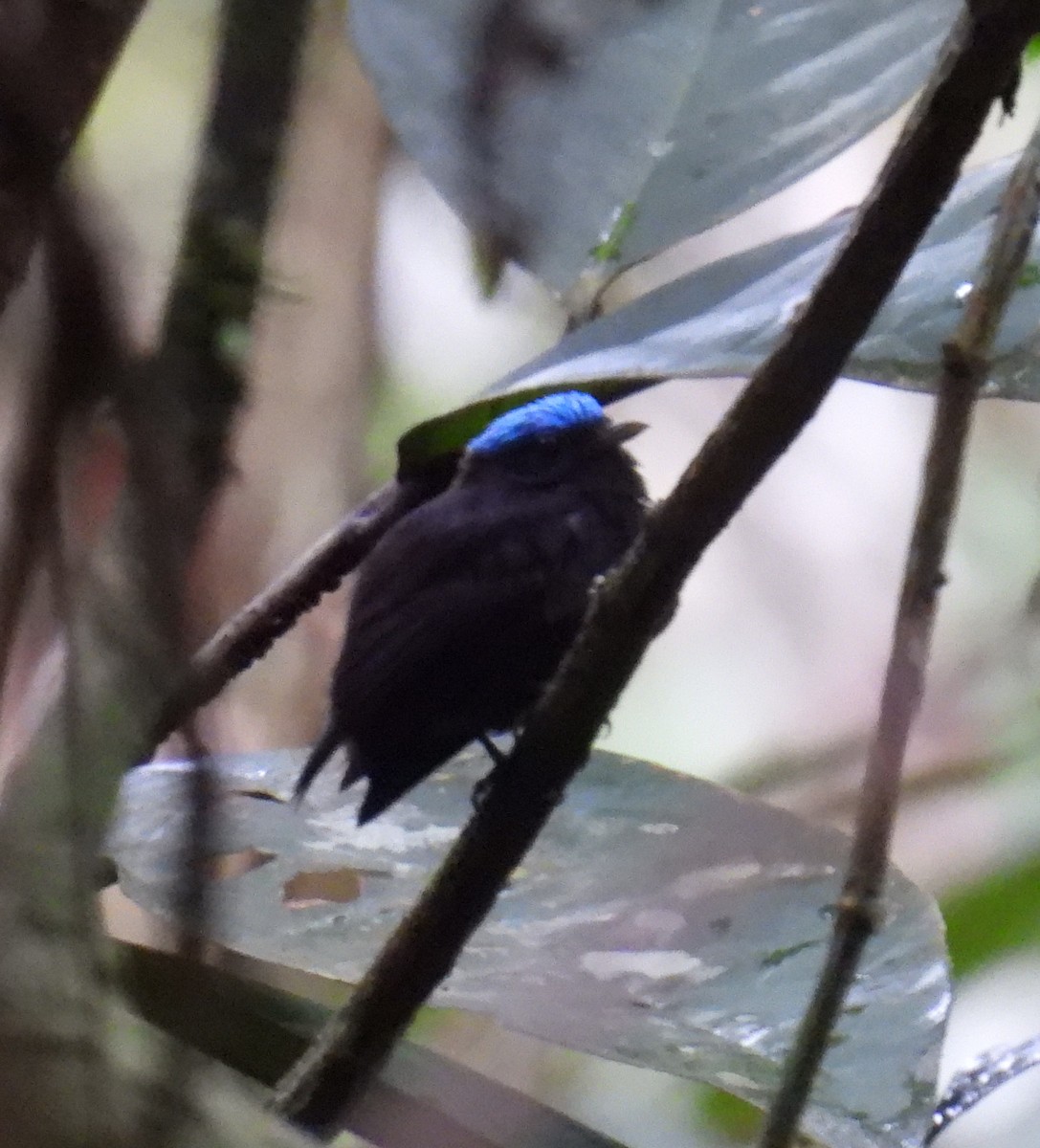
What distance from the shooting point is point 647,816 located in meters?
1.72

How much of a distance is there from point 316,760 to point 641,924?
17.2 inches

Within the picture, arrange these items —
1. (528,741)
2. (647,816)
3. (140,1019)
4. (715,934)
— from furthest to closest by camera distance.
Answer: (647,816), (715,934), (528,741), (140,1019)

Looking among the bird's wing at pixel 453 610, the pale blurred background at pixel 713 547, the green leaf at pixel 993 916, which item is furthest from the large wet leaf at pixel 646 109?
the green leaf at pixel 993 916

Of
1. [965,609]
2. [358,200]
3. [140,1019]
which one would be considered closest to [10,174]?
[140,1019]

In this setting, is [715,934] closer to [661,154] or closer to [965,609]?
[661,154]

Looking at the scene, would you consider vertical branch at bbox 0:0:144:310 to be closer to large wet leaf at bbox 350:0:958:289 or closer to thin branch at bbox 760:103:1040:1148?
thin branch at bbox 760:103:1040:1148

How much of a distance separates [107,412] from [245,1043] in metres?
1.03

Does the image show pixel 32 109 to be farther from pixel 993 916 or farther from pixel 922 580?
pixel 993 916

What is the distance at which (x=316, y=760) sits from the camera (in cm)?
180

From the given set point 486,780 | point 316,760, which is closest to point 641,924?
point 486,780

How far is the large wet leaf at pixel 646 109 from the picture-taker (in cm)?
163

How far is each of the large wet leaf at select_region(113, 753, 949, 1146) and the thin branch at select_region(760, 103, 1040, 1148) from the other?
0.37m

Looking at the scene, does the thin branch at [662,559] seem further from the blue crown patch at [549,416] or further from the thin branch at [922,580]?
the blue crown patch at [549,416]

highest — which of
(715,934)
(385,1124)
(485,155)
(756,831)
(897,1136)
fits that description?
(485,155)
